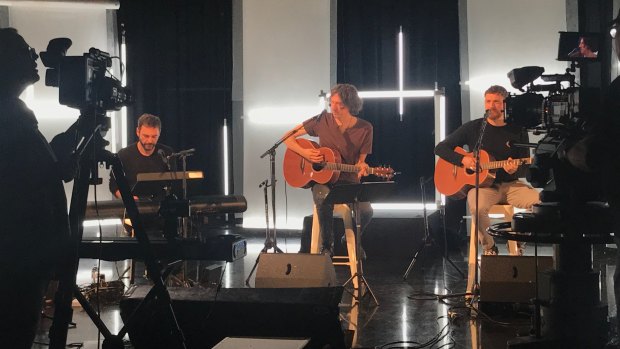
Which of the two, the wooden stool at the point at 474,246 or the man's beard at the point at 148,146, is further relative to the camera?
the man's beard at the point at 148,146

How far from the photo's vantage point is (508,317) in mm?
4348

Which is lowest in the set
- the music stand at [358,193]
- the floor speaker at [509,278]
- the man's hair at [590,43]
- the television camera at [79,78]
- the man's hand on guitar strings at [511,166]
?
the floor speaker at [509,278]

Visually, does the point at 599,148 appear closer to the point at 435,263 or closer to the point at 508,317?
the point at 508,317

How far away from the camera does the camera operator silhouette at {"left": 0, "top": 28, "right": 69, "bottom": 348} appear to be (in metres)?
2.19

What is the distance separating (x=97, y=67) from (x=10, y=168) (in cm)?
68

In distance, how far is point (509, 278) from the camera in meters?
4.37

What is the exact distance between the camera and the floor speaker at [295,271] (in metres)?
4.54

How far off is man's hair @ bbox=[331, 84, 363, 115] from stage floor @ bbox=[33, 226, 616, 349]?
1.47 meters

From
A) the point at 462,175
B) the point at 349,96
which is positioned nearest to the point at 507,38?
the point at 462,175

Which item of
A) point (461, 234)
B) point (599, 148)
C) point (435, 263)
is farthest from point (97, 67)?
point (461, 234)

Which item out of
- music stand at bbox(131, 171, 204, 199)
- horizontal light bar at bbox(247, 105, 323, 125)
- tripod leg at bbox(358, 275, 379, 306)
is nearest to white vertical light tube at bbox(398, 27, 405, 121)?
Result: horizontal light bar at bbox(247, 105, 323, 125)

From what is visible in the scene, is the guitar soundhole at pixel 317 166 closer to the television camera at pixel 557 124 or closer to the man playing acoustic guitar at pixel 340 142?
the man playing acoustic guitar at pixel 340 142

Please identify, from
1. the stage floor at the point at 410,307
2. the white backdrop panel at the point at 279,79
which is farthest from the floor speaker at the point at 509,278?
the white backdrop panel at the point at 279,79

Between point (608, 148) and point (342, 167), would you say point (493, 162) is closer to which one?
point (342, 167)
